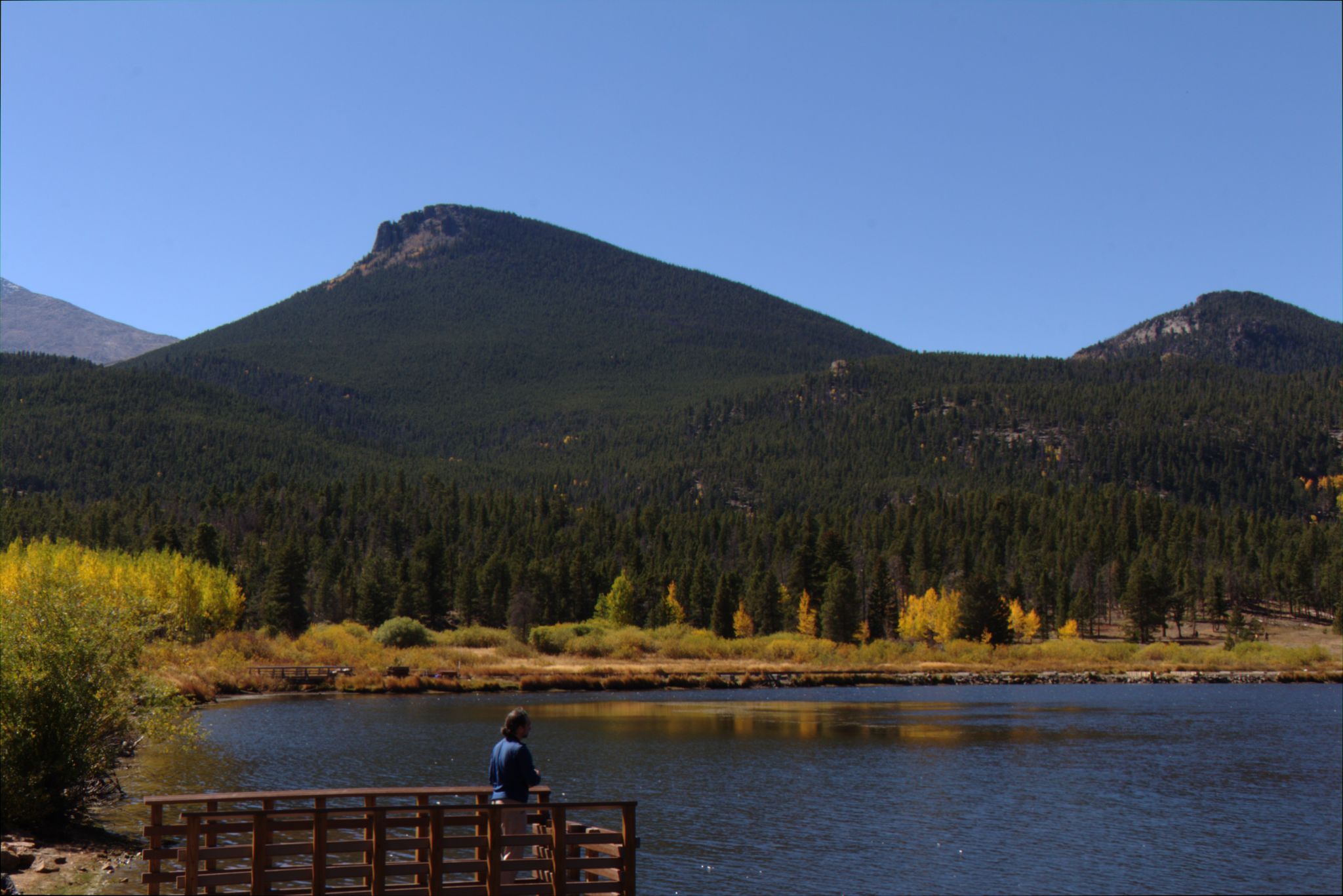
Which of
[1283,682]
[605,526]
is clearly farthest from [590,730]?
[605,526]

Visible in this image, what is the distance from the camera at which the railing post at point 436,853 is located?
21.9 meters

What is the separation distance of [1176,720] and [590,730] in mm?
36920

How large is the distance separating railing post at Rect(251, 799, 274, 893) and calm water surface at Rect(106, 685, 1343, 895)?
10.8 metres

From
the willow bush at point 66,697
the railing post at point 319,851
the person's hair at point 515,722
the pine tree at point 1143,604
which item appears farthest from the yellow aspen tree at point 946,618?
the railing post at point 319,851

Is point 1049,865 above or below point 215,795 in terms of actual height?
below

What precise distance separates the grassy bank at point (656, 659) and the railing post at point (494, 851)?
69.6 meters

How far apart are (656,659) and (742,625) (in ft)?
72.2

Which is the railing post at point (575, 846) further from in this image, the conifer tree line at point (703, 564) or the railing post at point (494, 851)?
the conifer tree line at point (703, 564)

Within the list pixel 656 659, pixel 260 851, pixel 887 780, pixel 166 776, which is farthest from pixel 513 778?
pixel 656 659

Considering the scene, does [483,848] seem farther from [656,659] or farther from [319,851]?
[656,659]

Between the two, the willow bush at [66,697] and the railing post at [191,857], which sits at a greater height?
the willow bush at [66,697]

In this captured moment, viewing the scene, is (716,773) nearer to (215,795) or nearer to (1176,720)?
(215,795)

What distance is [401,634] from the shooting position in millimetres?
123188

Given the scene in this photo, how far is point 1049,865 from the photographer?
1350 inches
